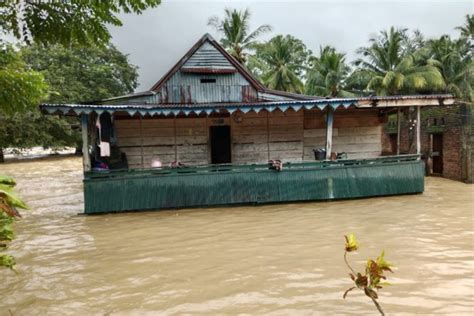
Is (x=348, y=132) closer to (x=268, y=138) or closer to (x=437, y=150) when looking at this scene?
(x=268, y=138)

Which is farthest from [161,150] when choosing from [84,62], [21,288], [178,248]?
[84,62]

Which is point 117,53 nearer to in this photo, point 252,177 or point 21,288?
point 252,177

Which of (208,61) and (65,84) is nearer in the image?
(208,61)

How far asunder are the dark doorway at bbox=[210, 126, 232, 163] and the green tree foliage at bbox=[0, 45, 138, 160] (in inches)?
772

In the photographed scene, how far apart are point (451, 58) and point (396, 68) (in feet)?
16.2

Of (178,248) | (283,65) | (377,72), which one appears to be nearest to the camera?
(178,248)

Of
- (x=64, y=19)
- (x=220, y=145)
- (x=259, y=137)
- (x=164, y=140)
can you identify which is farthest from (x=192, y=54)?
(x=64, y=19)

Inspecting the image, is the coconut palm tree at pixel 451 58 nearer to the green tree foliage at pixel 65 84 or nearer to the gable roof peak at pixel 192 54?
the gable roof peak at pixel 192 54

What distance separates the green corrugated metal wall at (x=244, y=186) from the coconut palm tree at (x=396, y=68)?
1833 centimetres

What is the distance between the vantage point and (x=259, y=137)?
14.0 meters

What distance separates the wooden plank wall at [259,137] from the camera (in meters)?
13.5

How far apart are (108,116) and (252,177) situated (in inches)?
208

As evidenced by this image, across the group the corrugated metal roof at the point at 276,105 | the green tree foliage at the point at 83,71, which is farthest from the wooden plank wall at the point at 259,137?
the green tree foliage at the point at 83,71

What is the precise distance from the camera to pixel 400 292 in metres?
4.65
